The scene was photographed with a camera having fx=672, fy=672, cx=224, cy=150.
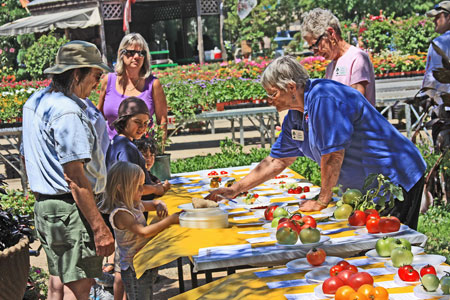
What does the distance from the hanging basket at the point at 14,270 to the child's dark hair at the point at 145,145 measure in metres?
1.20

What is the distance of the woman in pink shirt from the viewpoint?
15.3ft

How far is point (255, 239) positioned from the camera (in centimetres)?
328

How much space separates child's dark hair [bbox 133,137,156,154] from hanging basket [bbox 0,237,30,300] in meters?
1.20

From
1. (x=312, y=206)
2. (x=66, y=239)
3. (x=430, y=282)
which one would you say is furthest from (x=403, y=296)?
(x=66, y=239)

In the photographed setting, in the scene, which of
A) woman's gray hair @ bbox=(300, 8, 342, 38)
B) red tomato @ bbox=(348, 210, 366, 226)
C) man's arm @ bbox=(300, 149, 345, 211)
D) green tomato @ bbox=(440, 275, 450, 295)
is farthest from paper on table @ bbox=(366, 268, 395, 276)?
woman's gray hair @ bbox=(300, 8, 342, 38)

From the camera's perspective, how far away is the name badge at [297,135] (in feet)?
13.1

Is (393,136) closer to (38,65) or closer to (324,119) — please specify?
(324,119)

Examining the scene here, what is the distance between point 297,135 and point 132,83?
2.00 meters

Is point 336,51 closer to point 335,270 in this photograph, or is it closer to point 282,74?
point 282,74

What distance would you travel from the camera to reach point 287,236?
3086 mm

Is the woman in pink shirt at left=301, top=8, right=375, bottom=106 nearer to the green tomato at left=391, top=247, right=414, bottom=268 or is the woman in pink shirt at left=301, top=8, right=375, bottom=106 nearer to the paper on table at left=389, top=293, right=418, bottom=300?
the green tomato at left=391, top=247, right=414, bottom=268

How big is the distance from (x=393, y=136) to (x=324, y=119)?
443 millimetres

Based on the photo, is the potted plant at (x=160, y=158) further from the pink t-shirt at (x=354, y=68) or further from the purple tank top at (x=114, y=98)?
the pink t-shirt at (x=354, y=68)

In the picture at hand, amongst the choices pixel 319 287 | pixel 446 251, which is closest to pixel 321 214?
pixel 319 287
